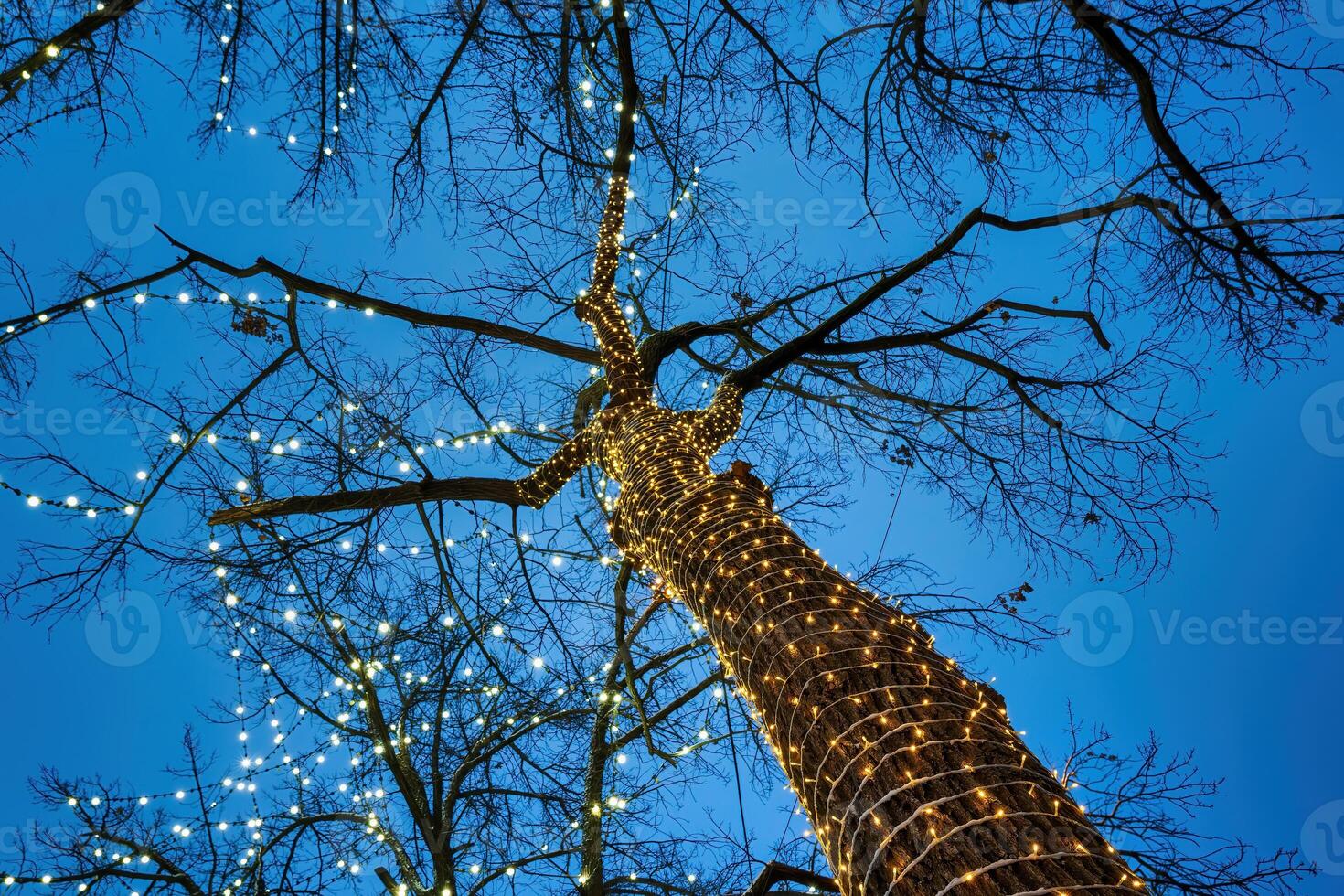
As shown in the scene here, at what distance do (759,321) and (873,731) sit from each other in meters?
3.37

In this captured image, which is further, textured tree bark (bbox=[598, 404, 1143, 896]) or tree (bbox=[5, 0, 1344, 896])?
tree (bbox=[5, 0, 1344, 896])

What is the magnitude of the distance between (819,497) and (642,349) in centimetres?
148

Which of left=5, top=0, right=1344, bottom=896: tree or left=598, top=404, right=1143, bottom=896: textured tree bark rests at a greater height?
left=5, top=0, right=1344, bottom=896: tree

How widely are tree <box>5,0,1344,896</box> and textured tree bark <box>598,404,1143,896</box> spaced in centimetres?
2

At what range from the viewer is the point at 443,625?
416 centimetres

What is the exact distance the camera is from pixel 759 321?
14.5ft

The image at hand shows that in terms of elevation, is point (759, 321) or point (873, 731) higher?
point (759, 321)

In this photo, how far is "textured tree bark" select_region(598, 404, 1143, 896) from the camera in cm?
107

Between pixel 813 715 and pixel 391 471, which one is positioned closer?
pixel 813 715

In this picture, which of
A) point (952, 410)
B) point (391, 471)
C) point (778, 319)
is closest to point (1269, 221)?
point (952, 410)

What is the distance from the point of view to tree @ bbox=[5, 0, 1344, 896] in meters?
2.37

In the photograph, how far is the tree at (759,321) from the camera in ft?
7.77

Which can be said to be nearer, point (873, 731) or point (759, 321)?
point (873, 731)

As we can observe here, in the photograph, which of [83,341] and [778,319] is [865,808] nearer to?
[778,319]
